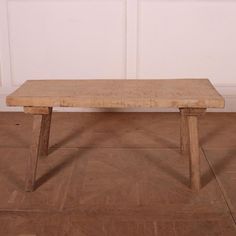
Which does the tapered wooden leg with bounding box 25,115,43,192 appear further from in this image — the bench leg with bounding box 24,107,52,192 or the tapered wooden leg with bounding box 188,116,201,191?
the tapered wooden leg with bounding box 188,116,201,191

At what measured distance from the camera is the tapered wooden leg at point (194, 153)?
167 cm

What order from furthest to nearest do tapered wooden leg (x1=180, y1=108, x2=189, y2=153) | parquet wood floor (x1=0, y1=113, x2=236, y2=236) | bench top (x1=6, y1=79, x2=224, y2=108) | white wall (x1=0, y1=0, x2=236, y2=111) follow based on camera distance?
white wall (x1=0, y1=0, x2=236, y2=111) → tapered wooden leg (x1=180, y1=108, x2=189, y2=153) → bench top (x1=6, y1=79, x2=224, y2=108) → parquet wood floor (x1=0, y1=113, x2=236, y2=236)

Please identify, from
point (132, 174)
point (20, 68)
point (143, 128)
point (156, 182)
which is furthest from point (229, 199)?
point (20, 68)

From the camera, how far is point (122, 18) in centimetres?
271

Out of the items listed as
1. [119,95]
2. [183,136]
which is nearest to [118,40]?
[183,136]

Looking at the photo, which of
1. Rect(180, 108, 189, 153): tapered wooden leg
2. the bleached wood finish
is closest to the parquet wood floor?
Rect(180, 108, 189, 153): tapered wooden leg

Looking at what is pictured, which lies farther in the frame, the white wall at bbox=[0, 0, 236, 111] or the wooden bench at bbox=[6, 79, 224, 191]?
the white wall at bbox=[0, 0, 236, 111]

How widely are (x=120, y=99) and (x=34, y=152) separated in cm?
46

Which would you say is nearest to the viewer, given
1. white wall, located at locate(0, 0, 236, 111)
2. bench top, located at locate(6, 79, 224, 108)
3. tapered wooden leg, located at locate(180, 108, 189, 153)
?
bench top, located at locate(6, 79, 224, 108)

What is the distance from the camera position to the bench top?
1604 millimetres

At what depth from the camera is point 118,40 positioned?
2744 millimetres

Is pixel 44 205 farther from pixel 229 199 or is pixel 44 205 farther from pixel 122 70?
pixel 122 70

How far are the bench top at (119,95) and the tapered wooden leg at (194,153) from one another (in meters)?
0.09

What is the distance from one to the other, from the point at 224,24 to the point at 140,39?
598mm
